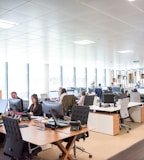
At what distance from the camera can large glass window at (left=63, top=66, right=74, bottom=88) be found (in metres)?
14.1

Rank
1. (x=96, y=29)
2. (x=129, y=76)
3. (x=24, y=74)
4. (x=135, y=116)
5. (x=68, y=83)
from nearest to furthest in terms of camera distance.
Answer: (x=96, y=29), (x=135, y=116), (x=24, y=74), (x=68, y=83), (x=129, y=76)

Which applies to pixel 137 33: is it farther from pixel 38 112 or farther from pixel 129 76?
pixel 129 76

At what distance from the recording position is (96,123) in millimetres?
5938

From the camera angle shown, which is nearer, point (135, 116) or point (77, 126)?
point (77, 126)

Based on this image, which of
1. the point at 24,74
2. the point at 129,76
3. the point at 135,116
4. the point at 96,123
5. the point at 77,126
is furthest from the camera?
the point at 129,76

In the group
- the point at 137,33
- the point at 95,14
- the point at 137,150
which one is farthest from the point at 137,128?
the point at 95,14

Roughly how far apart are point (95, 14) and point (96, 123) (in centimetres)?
347

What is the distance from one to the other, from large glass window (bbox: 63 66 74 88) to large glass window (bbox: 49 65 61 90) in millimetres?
520

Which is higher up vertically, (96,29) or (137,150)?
(96,29)

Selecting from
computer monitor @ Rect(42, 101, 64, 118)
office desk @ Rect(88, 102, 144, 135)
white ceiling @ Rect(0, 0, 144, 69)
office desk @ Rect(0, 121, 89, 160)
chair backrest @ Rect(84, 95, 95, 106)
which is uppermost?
white ceiling @ Rect(0, 0, 144, 69)

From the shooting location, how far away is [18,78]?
11.5 meters

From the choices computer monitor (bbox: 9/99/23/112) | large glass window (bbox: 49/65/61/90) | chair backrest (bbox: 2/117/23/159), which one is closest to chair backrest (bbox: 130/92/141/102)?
computer monitor (bbox: 9/99/23/112)

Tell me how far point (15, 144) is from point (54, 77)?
1042 cm

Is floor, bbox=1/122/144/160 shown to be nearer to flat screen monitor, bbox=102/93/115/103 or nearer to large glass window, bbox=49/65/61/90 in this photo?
flat screen monitor, bbox=102/93/115/103
